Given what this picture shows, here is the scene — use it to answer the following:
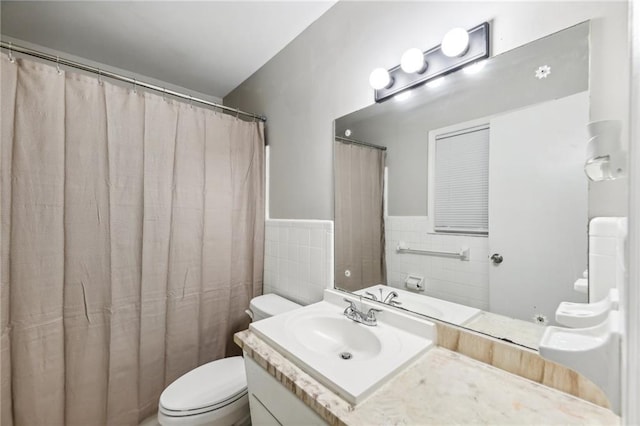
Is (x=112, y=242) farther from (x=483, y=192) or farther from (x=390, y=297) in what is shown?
(x=483, y=192)

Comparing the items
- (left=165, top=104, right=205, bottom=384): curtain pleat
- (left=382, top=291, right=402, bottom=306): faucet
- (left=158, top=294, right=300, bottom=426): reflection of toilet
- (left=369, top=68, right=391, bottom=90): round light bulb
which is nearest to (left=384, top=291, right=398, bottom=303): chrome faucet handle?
(left=382, top=291, right=402, bottom=306): faucet

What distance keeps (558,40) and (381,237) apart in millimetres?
874

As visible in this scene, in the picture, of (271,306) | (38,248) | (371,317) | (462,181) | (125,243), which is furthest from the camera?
(271,306)

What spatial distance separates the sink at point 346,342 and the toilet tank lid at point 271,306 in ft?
0.97

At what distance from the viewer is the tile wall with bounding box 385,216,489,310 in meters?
0.95

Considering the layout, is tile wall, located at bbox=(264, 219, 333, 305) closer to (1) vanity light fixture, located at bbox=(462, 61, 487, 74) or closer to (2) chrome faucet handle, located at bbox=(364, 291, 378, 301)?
(2) chrome faucet handle, located at bbox=(364, 291, 378, 301)

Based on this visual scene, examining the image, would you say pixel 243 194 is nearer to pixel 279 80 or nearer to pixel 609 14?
pixel 279 80

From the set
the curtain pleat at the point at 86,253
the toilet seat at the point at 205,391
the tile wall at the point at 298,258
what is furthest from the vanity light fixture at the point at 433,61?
the toilet seat at the point at 205,391

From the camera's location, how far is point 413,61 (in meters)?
1.03

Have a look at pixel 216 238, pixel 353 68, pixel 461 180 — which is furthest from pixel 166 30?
pixel 461 180

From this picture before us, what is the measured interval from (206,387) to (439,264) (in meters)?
1.23

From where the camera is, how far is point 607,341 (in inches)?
15.2

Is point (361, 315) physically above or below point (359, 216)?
below

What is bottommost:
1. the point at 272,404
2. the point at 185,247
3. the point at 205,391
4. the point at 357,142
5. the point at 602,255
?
the point at 205,391
